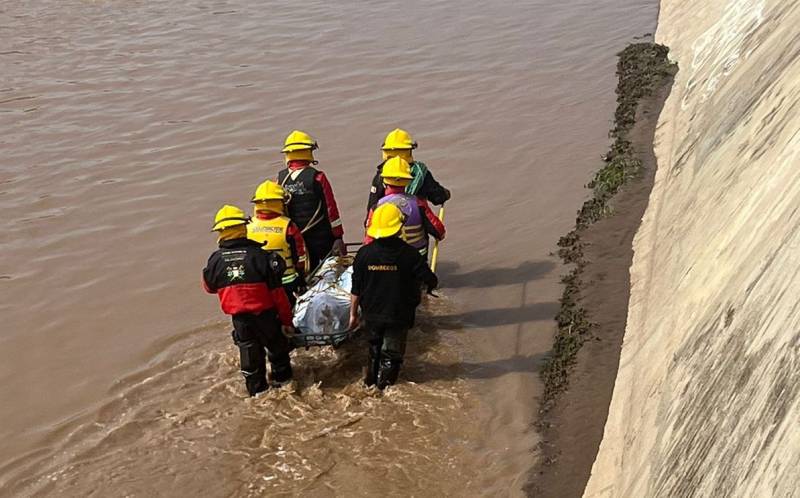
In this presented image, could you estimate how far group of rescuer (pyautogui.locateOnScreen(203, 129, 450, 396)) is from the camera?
7961 millimetres

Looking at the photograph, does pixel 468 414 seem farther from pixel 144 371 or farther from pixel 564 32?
pixel 564 32

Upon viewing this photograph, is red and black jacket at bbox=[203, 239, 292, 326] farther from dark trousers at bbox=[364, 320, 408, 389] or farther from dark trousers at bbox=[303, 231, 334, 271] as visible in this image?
dark trousers at bbox=[303, 231, 334, 271]

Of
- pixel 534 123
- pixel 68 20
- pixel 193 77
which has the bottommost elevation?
pixel 534 123

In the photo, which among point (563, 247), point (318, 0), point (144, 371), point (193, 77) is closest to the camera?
point (144, 371)

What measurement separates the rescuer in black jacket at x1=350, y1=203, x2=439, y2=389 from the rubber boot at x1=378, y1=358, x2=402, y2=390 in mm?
139

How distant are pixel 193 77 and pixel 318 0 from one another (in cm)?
697

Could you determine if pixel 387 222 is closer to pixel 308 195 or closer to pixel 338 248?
pixel 308 195

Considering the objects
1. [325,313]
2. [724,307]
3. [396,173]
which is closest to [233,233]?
[325,313]

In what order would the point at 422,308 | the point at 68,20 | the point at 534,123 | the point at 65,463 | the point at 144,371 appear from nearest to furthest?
the point at 65,463 → the point at 144,371 → the point at 422,308 → the point at 534,123 → the point at 68,20

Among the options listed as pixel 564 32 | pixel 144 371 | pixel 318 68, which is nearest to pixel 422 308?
pixel 144 371

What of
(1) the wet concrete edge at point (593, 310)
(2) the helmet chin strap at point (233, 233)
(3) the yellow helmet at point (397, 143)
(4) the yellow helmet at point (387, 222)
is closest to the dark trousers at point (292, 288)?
(2) the helmet chin strap at point (233, 233)

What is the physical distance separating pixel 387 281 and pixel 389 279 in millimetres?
27

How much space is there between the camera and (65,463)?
8.02 meters

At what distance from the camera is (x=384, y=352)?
8547 mm
